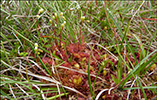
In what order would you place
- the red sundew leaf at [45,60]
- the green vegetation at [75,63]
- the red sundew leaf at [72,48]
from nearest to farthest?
the green vegetation at [75,63], the red sundew leaf at [45,60], the red sundew leaf at [72,48]

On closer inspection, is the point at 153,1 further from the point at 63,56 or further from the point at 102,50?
the point at 63,56

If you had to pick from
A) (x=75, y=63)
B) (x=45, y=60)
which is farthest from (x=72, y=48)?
(x=45, y=60)

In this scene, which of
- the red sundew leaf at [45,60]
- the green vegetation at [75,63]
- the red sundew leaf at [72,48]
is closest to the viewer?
the green vegetation at [75,63]

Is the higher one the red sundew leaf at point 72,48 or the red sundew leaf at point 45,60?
the red sundew leaf at point 72,48

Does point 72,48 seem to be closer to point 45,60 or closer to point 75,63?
point 75,63

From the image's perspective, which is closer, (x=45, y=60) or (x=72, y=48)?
(x=45, y=60)

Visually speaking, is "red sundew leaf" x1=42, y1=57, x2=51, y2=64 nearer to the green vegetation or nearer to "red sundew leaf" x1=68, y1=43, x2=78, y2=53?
the green vegetation

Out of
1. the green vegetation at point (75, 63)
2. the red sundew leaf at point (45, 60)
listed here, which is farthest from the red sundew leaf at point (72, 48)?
the red sundew leaf at point (45, 60)

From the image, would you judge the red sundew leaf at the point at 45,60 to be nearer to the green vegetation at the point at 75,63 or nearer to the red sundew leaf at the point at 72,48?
the green vegetation at the point at 75,63

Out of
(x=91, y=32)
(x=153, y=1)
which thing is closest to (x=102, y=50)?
(x=91, y=32)

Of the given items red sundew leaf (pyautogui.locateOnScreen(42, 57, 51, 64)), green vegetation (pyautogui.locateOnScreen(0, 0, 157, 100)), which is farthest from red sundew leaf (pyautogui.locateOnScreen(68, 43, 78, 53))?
red sundew leaf (pyautogui.locateOnScreen(42, 57, 51, 64))
